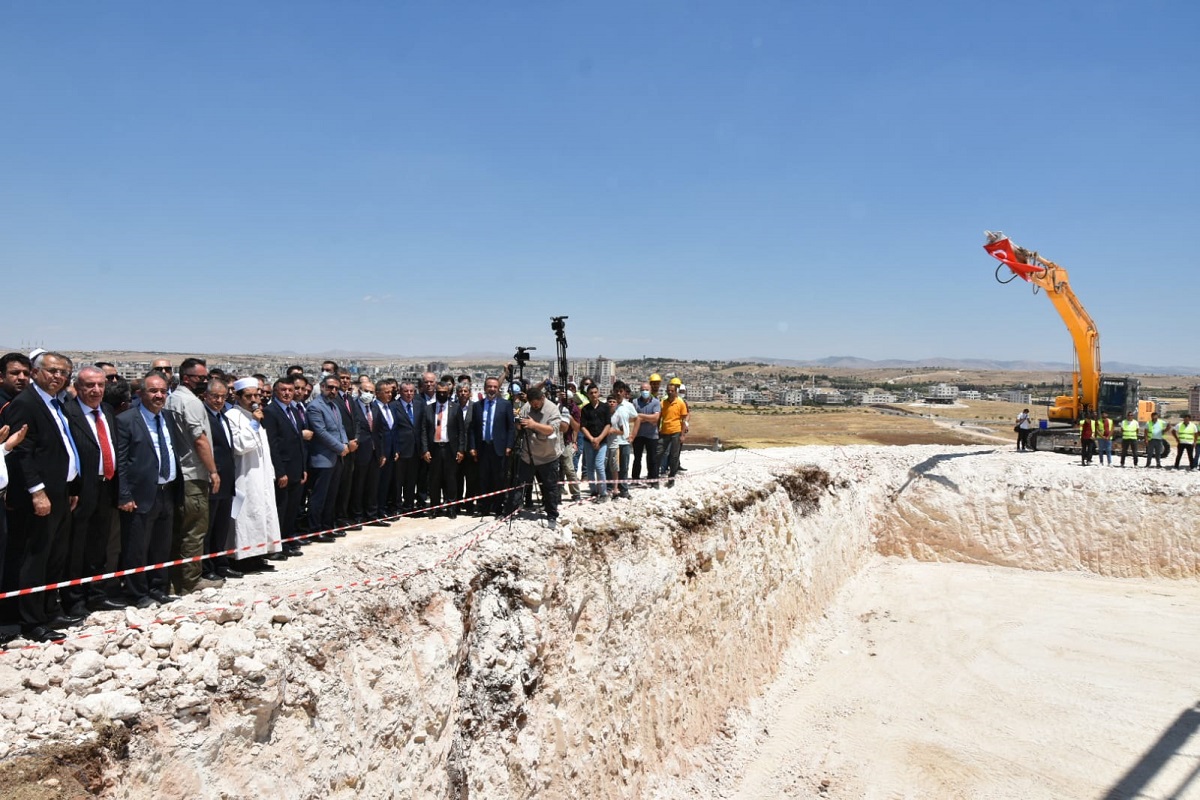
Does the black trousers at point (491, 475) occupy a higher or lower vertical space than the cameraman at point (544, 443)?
lower

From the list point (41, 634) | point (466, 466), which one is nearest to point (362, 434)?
point (466, 466)

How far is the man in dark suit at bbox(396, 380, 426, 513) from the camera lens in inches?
397

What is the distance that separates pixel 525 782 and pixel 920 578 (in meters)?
14.2

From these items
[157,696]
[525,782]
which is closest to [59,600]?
[157,696]

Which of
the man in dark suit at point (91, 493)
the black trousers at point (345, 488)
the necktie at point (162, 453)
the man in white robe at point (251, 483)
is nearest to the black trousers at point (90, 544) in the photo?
the man in dark suit at point (91, 493)

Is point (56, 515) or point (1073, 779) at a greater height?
point (56, 515)

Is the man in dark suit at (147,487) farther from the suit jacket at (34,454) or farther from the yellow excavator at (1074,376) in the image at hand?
the yellow excavator at (1074,376)

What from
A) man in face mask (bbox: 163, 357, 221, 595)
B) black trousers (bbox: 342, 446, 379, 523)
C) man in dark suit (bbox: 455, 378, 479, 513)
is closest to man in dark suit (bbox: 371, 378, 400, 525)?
black trousers (bbox: 342, 446, 379, 523)

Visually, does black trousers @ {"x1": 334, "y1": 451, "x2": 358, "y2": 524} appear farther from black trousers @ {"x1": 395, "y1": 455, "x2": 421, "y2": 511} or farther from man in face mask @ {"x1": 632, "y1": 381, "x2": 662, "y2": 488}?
man in face mask @ {"x1": 632, "y1": 381, "x2": 662, "y2": 488}

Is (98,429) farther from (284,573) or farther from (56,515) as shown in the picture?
(284,573)

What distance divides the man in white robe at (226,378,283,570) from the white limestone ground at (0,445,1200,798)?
479 millimetres

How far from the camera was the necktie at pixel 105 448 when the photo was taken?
5.98m

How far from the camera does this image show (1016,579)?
18.0m

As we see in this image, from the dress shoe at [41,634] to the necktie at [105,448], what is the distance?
127 centimetres
